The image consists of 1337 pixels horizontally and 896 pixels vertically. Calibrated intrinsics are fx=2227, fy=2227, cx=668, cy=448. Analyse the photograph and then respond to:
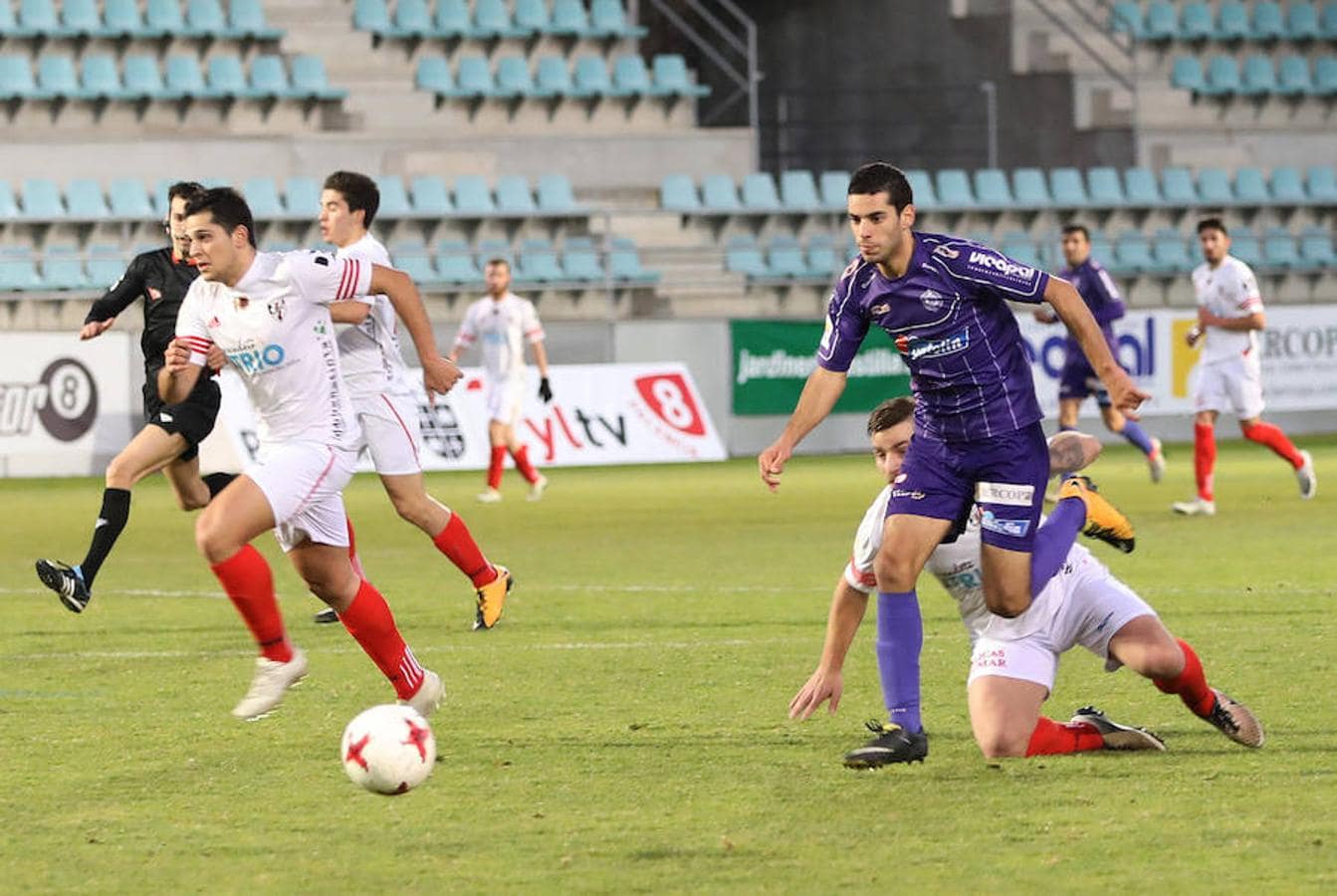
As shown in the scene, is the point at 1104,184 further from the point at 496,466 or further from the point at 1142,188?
the point at 496,466

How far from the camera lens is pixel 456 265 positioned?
2531cm

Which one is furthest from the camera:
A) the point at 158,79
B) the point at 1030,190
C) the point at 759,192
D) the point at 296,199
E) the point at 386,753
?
the point at 1030,190

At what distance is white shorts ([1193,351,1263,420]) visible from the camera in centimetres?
1619

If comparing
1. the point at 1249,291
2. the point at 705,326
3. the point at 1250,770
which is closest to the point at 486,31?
the point at 705,326

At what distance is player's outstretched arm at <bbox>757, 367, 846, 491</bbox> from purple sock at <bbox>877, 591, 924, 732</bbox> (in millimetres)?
517

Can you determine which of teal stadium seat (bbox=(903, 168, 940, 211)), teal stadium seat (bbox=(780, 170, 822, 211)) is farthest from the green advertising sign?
teal stadium seat (bbox=(780, 170, 822, 211))

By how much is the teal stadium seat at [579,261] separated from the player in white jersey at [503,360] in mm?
5833

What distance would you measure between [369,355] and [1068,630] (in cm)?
412

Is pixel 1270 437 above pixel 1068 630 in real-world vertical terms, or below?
below

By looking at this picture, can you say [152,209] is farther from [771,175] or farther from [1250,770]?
[1250,770]

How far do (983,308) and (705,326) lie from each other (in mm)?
17360

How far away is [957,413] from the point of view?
22.3 feet

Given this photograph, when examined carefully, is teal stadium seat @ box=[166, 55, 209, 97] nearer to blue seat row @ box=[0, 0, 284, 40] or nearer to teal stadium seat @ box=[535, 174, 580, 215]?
blue seat row @ box=[0, 0, 284, 40]

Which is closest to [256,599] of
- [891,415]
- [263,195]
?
[891,415]
